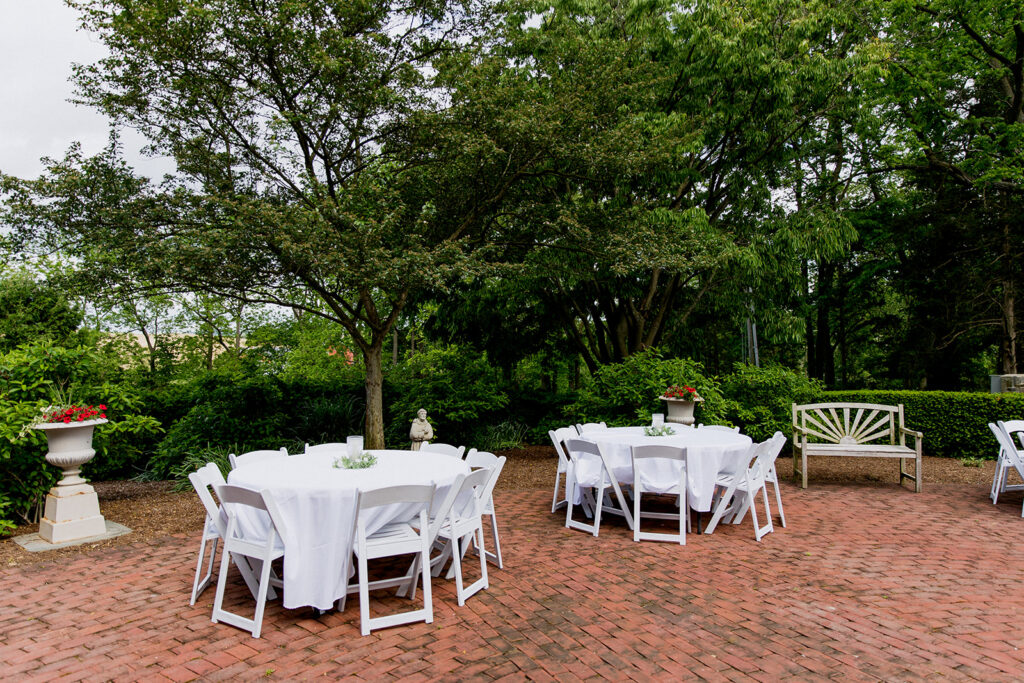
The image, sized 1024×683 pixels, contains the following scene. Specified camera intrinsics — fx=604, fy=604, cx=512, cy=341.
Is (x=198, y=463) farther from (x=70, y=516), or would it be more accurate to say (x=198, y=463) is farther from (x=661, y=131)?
(x=661, y=131)

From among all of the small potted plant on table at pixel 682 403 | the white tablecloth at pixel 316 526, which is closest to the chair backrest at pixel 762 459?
the small potted plant on table at pixel 682 403

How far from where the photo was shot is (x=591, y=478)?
6.06 metres

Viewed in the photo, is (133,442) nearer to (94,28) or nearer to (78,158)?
(78,158)

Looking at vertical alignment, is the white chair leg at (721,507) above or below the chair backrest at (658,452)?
below

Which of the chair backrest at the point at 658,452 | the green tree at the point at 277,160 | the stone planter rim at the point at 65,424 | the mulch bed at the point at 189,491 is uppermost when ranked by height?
the green tree at the point at 277,160

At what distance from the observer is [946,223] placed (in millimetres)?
14750

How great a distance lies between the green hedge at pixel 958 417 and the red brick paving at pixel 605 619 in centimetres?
572

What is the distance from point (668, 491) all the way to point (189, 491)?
6153mm

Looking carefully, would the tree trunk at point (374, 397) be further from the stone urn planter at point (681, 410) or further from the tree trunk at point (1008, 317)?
the tree trunk at point (1008, 317)

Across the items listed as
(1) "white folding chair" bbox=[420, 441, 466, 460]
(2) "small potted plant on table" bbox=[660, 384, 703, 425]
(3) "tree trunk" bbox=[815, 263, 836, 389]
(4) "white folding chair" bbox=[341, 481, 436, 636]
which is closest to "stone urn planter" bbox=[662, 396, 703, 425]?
(2) "small potted plant on table" bbox=[660, 384, 703, 425]

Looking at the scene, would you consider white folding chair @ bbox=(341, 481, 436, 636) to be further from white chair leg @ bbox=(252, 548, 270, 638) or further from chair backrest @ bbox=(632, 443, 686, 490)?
chair backrest @ bbox=(632, 443, 686, 490)

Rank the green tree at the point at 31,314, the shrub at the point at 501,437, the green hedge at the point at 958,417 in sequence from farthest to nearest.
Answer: the shrub at the point at 501,437 → the green tree at the point at 31,314 → the green hedge at the point at 958,417

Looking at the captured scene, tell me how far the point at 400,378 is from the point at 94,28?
8203 mm

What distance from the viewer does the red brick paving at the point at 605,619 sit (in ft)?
10.6
